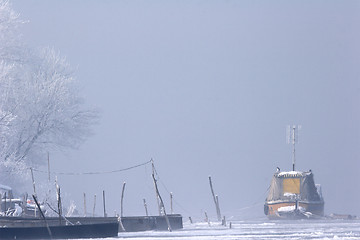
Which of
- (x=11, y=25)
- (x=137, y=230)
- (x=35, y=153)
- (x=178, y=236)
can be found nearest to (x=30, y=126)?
(x=35, y=153)

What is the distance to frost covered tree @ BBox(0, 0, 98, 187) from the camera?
8462 centimetres

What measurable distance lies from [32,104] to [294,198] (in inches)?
948

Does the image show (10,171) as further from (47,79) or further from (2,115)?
(47,79)

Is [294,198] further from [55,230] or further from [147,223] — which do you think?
[55,230]

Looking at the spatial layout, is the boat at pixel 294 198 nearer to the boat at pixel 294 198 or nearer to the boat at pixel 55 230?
the boat at pixel 294 198

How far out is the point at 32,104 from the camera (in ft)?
288

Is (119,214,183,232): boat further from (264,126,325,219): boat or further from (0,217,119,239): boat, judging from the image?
(264,126,325,219): boat

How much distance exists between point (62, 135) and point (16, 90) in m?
5.94

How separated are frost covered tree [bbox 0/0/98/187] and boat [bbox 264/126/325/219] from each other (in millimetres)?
17321

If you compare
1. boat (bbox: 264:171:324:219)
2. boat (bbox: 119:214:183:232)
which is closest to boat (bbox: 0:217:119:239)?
boat (bbox: 119:214:183:232)

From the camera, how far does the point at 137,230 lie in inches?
2707

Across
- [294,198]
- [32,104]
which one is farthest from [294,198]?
[32,104]

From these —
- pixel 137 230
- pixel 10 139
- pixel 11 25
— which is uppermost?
pixel 11 25

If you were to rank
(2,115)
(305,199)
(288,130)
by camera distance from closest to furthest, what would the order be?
(2,115) → (305,199) → (288,130)
